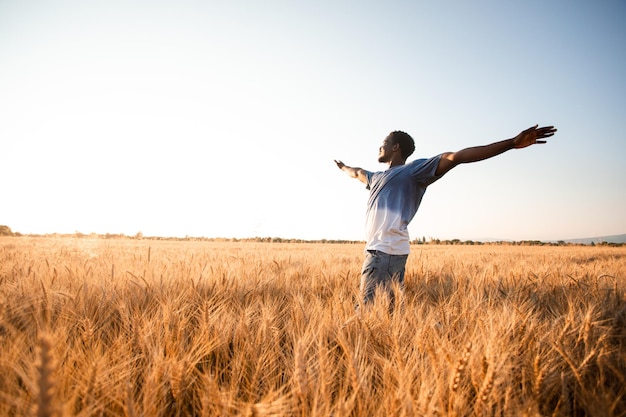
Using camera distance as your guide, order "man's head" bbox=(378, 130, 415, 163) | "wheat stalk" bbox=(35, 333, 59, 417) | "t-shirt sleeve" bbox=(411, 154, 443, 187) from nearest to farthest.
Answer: "wheat stalk" bbox=(35, 333, 59, 417) → "t-shirt sleeve" bbox=(411, 154, 443, 187) → "man's head" bbox=(378, 130, 415, 163)

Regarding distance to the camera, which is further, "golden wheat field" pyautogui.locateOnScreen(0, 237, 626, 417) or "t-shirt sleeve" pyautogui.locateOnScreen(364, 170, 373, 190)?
"t-shirt sleeve" pyautogui.locateOnScreen(364, 170, 373, 190)

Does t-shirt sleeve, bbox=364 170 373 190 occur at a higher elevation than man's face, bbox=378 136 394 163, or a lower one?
lower

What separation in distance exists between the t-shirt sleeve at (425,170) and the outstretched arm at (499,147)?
0.52ft

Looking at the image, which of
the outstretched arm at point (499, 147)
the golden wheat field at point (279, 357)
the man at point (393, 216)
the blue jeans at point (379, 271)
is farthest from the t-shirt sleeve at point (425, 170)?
the golden wheat field at point (279, 357)

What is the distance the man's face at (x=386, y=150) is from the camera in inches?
128

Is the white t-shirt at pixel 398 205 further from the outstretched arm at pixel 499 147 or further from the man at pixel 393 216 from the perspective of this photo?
the outstretched arm at pixel 499 147

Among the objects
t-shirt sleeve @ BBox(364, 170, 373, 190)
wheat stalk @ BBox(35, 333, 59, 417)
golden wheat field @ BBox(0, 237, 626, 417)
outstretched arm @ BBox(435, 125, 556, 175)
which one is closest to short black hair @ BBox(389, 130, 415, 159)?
t-shirt sleeve @ BBox(364, 170, 373, 190)

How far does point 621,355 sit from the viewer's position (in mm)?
1401

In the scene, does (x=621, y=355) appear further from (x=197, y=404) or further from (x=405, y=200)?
(x=197, y=404)

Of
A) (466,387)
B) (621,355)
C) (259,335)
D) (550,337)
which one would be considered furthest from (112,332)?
(621,355)

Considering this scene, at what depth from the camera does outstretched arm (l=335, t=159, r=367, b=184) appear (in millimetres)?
3780

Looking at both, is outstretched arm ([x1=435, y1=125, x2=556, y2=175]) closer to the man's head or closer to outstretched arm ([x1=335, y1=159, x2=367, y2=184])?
the man's head

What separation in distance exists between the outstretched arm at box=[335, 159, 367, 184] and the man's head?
512 mm

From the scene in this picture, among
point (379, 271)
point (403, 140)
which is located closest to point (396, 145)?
point (403, 140)
